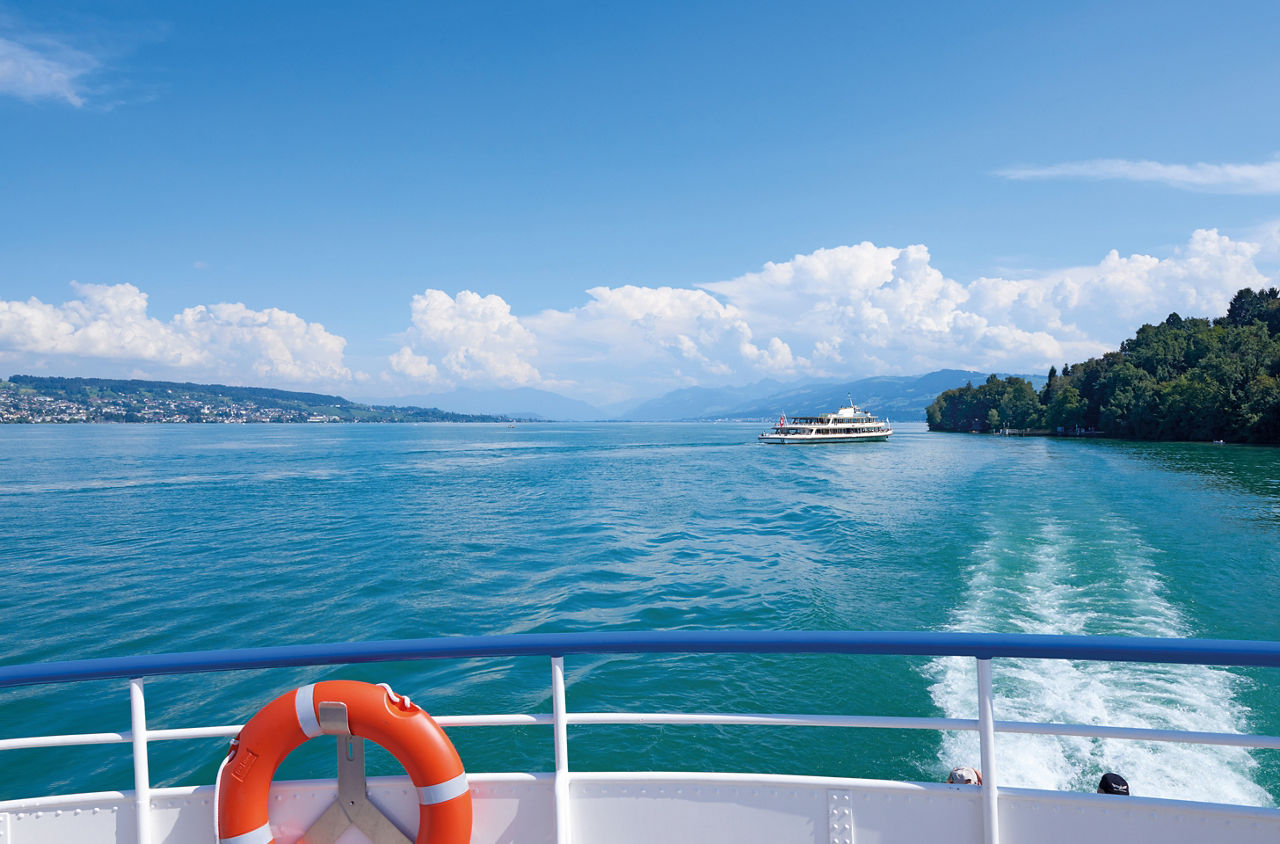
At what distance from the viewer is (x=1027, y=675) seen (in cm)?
816

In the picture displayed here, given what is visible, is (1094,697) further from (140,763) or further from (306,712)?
(140,763)

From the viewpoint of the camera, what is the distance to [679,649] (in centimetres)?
203

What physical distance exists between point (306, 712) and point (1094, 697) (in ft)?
28.3

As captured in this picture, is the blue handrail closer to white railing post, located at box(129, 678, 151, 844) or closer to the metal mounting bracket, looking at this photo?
white railing post, located at box(129, 678, 151, 844)

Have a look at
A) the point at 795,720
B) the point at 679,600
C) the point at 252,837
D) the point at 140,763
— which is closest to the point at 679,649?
the point at 795,720

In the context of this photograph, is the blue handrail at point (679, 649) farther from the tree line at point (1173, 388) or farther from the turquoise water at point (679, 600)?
the tree line at point (1173, 388)

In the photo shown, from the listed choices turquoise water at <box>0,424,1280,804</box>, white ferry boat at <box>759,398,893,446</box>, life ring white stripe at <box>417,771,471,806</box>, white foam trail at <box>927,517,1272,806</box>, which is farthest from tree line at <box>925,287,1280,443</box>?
life ring white stripe at <box>417,771,471,806</box>

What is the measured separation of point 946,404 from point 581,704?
130981 millimetres

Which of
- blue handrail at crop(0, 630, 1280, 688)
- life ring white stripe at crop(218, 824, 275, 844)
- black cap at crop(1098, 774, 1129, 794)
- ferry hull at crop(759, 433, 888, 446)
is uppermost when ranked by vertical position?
blue handrail at crop(0, 630, 1280, 688)

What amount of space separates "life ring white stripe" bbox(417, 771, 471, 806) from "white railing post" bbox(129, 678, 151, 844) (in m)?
0.80

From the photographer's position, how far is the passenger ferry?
2.04m

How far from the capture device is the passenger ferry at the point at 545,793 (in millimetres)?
2035

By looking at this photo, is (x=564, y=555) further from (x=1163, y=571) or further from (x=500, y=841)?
(x=500, y=841)

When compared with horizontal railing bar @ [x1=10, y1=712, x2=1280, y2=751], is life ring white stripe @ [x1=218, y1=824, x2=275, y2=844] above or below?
below
